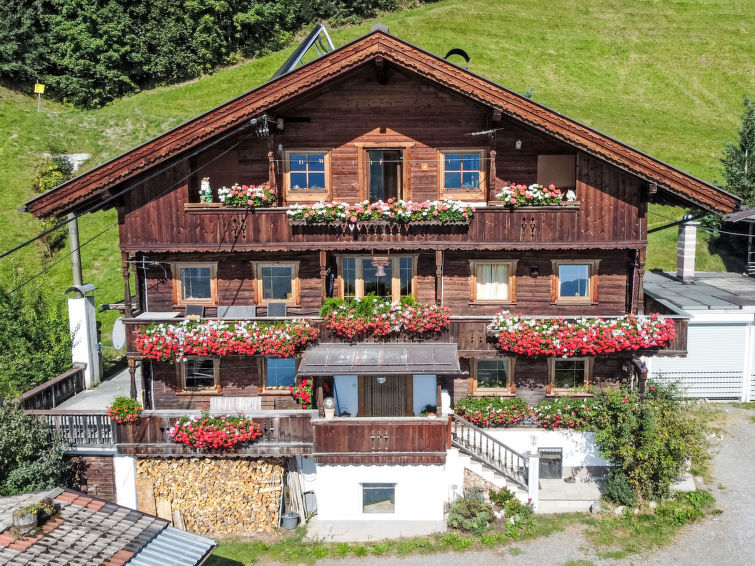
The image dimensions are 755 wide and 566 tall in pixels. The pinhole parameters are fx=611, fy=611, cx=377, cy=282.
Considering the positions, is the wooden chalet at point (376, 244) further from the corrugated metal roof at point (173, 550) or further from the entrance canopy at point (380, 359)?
the corrugated metal roof at point (173, 550)

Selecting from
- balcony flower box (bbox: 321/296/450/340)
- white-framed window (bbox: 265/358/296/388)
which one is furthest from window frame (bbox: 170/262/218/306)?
balcony flower box (bbox: 321/296/450/340)

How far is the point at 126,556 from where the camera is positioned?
11.8 m

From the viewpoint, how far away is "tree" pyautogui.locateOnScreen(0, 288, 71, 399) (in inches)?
830

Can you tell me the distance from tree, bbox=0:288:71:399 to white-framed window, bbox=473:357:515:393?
14442 millimetres

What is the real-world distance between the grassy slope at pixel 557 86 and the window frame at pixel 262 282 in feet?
55.0

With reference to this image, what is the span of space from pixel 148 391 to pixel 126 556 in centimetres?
894

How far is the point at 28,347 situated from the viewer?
21844 mm

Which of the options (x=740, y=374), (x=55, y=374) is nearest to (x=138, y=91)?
(x=55, y=374)

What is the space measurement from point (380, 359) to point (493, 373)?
194 inches

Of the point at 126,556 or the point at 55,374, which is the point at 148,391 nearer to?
the point at 55,374

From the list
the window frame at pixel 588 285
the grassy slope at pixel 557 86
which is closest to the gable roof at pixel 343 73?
the window frame at pixel 588 285

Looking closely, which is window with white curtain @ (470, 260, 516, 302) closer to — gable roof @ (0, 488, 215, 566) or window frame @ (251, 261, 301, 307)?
window frame @ (251, 261, 301, 307)

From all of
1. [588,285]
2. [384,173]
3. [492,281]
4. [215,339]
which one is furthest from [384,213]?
[588,285]

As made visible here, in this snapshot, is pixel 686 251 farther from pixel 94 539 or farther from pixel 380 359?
pixel 94 539
